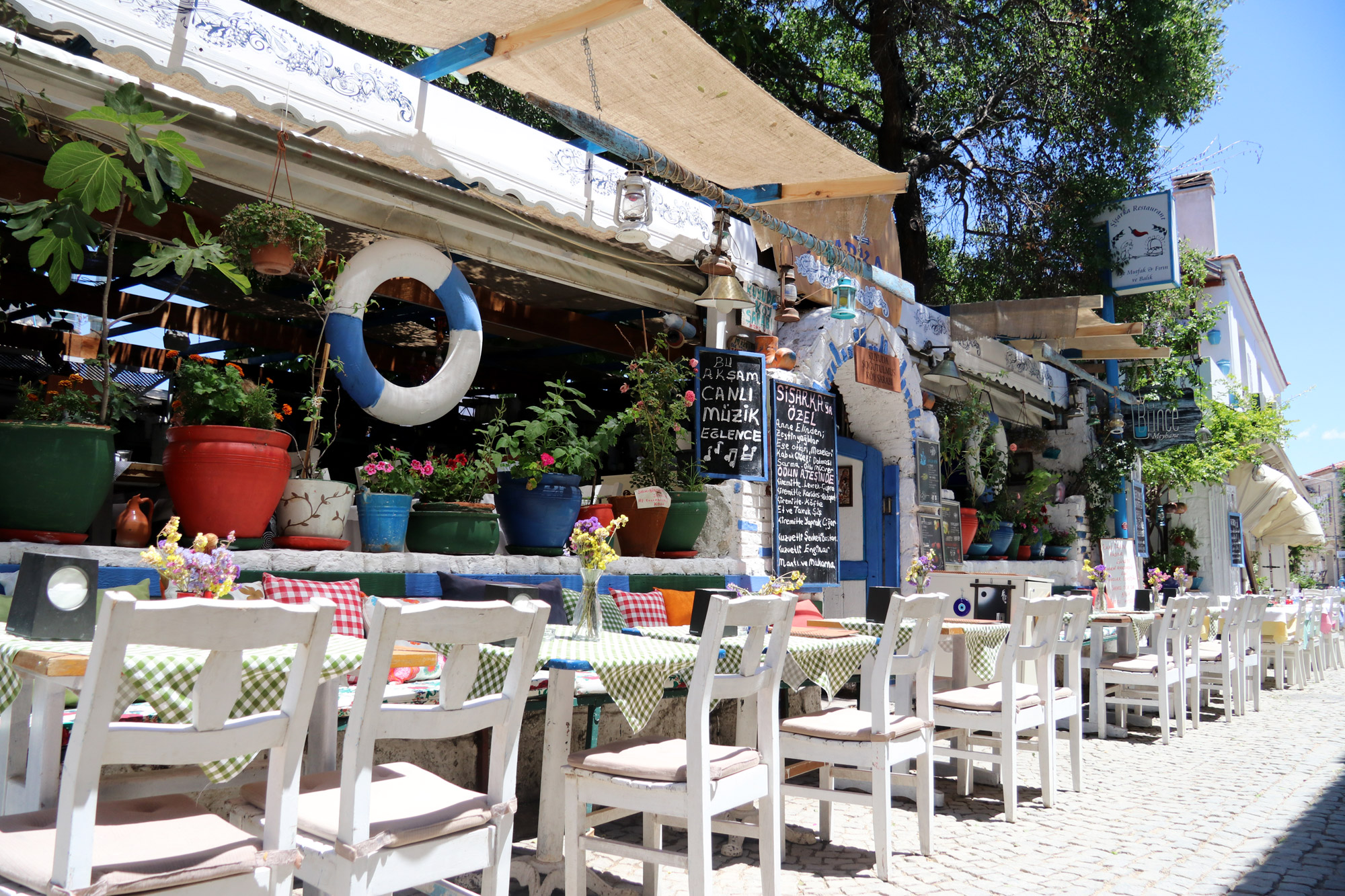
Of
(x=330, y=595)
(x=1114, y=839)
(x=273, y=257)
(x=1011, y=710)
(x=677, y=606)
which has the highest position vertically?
(x=273, y=257)

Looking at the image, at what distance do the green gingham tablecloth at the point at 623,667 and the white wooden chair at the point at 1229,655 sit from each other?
554 cm

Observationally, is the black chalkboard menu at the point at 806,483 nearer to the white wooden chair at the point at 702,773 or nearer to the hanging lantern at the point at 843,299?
the hanging lantern at the point at 843,299

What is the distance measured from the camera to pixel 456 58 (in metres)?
4.34

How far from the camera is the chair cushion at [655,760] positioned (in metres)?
2.42

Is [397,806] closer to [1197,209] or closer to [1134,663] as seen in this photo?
[1134,663]

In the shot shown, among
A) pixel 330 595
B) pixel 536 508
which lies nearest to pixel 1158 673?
pixel 536 508

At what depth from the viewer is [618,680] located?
2404 millimetres

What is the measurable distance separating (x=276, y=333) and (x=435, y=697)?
5578mm

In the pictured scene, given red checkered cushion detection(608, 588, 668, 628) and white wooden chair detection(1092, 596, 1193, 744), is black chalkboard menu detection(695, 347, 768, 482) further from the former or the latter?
white wooden chair detection(1092, 596, 1193, 744)

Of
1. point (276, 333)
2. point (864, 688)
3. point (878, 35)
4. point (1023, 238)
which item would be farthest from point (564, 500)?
point (1023, 238)

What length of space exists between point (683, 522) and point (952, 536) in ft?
12.3

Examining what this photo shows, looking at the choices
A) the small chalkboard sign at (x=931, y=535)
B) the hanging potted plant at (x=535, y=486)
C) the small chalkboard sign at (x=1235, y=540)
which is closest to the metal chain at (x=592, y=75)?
the hanging potted plant at (x=535, y=486)

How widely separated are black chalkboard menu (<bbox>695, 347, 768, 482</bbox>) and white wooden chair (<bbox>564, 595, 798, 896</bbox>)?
348 centimetres

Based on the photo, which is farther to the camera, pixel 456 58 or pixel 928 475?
pixel 928 475
